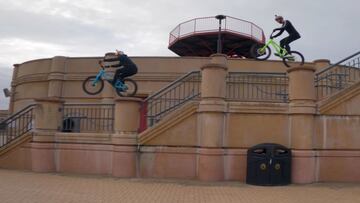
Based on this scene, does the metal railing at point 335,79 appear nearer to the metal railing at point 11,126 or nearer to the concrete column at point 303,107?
the concrete column at point 303,107

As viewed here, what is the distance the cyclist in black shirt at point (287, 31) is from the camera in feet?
44.2

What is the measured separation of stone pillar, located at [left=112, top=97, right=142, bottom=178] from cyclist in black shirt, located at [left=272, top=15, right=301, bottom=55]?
5479 mm

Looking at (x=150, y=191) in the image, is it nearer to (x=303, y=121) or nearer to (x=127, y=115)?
(x=127, y=115)

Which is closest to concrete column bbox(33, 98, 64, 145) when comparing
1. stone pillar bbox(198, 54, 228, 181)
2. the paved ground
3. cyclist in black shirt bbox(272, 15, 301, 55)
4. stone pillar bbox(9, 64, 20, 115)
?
the paved ground

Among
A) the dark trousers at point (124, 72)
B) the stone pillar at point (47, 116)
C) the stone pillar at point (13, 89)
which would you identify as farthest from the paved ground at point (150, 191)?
the stone pillar at point (13, 89)

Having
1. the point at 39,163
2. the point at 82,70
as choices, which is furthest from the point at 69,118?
the point at 82,70

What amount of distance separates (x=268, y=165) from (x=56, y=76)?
14.2 meters

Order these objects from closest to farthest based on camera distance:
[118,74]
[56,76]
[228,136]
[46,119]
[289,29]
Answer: [228,136]
[46,119]
[289,29]
[118,74]
[56,76]

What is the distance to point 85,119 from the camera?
15.5 metres

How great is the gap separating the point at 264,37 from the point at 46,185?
20121 millimetres

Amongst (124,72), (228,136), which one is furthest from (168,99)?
(228,136)

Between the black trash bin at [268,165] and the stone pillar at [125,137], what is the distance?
3298mm

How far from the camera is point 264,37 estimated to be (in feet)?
87.8

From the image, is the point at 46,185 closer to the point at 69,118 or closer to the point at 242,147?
the point at 69,118
